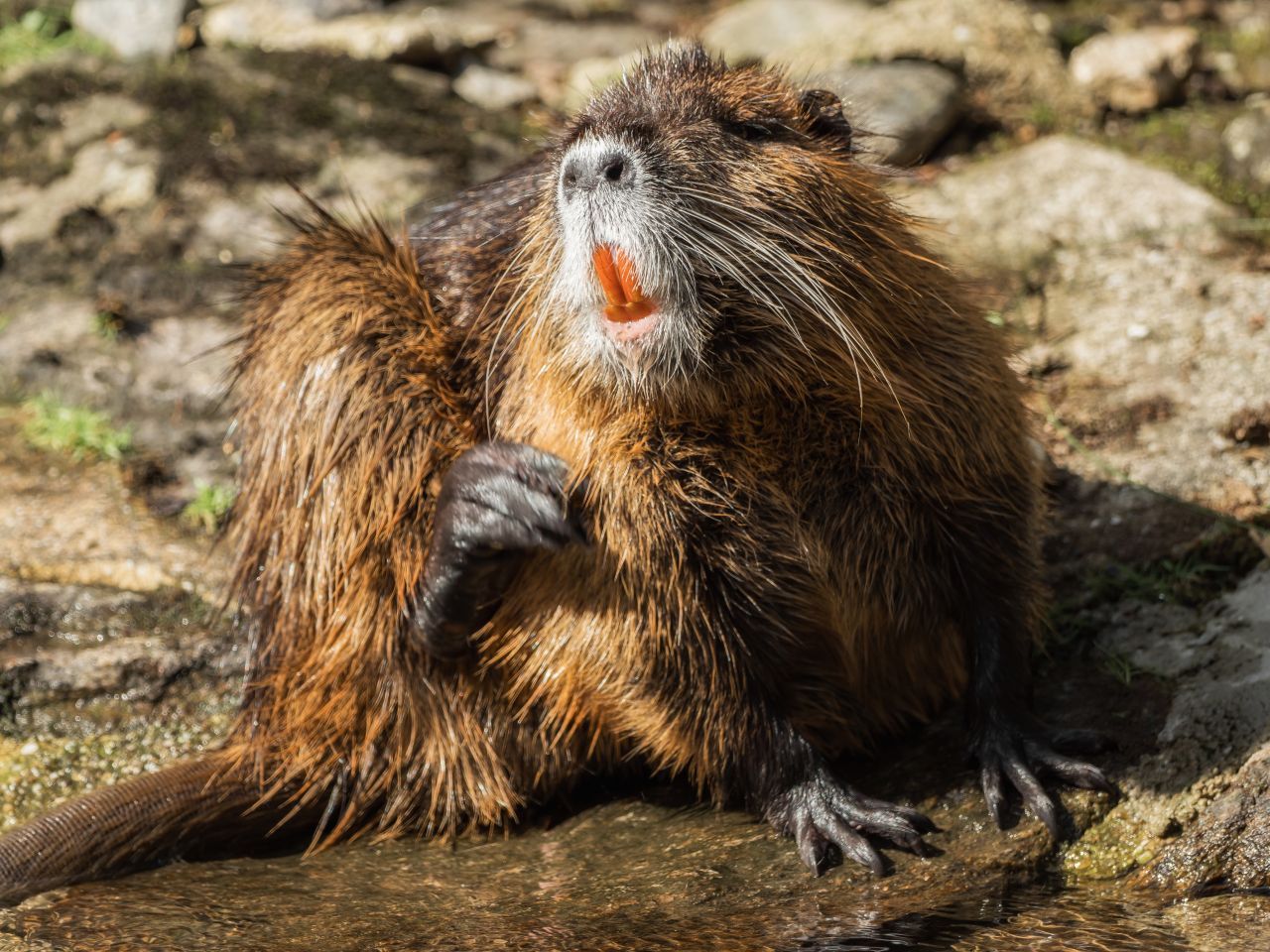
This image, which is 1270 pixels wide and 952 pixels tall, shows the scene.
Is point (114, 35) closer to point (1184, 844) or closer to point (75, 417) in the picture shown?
point (75, 417)

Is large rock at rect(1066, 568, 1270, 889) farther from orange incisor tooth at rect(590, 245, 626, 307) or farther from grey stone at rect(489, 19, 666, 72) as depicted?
grey stone at rect(489, 19, 666, 72)

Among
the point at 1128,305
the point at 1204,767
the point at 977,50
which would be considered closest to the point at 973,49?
the point at 977,50

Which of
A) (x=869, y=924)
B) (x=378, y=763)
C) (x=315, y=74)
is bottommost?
(x=869, y=924)

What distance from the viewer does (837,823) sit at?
329cm

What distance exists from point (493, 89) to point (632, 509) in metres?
4.49

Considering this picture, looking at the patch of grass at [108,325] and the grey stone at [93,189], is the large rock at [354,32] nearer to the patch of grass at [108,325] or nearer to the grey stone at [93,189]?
the grey stone at [93,189]

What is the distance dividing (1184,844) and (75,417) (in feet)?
11.9

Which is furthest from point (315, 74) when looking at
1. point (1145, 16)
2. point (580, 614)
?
point (580, 614)

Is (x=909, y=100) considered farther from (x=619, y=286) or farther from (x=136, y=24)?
(x=136, y=24)

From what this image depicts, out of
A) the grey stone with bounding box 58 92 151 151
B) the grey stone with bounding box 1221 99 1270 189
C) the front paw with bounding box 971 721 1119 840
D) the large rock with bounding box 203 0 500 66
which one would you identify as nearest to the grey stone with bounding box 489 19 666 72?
the large rock with bounding box 203 0 500 66

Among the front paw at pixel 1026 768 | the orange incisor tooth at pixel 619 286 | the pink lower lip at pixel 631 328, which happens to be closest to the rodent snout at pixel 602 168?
the orange incisor tooth at pixel 619 286

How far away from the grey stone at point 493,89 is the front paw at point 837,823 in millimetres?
4604

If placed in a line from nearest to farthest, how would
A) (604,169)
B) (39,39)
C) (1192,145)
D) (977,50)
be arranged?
(604,169) < (1192,145) < (977,50) < (39,39)

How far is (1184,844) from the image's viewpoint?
3061mm
